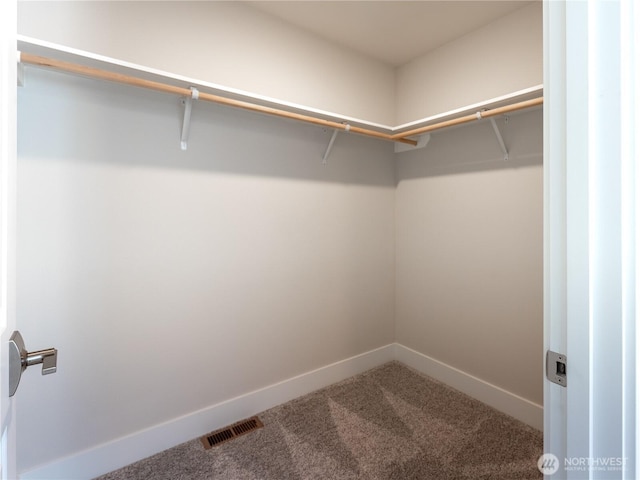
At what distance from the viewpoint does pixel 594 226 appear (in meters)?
0.51

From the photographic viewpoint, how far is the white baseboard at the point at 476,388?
1844 mm

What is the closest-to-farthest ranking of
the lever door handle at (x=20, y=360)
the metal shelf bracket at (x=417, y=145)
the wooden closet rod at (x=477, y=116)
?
the lever door handle at (x=20, y=360)
the wooden closet rod at (x=477, y=116)
the metal shelf bracket at (x=417, y=145)

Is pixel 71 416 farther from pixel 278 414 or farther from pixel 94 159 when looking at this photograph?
pixel 94 159

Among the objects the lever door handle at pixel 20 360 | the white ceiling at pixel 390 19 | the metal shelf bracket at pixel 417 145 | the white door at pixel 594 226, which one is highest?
the white ceiling at pixel 390 19

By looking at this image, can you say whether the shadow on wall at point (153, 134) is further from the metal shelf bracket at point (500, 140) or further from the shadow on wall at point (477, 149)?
the metal shelf bracket at point (500, 140)

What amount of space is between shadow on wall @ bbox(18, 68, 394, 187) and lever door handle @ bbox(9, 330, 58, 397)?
1072mm

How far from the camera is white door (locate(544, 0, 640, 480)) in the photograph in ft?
1.60

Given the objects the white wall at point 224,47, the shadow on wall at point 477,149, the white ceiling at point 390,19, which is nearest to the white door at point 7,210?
the white wall at point 224,47

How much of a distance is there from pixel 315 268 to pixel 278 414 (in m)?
0.95

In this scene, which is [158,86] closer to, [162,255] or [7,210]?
[162,255]

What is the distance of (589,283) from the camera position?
52 centimetres

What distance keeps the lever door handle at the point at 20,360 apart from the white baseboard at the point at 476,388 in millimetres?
2274

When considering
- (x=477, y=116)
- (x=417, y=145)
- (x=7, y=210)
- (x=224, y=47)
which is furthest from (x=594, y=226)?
(x=417, y=145)

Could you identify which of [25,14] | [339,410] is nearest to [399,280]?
[339,410]
